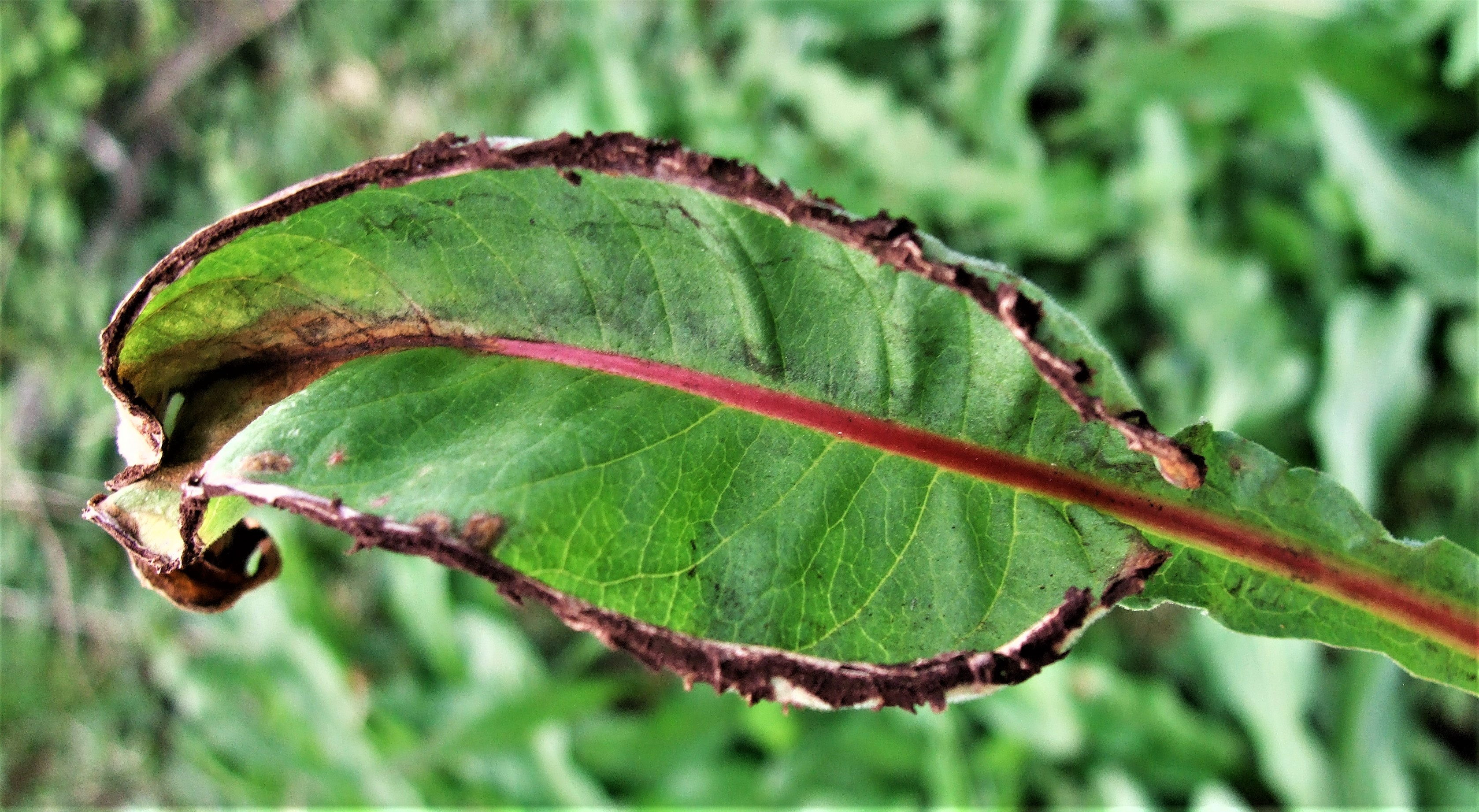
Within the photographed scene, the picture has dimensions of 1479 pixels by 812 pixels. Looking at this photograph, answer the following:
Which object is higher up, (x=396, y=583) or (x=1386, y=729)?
(x=396, y=583)

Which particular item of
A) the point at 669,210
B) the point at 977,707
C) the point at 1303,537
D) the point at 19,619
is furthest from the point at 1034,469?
the point at 19,619

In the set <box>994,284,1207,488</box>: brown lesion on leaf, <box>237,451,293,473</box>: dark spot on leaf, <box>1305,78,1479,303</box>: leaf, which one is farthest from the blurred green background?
<box>237,451,293,473</box>: dark spot on leaf

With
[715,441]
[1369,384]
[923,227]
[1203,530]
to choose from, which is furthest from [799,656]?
[923,227]

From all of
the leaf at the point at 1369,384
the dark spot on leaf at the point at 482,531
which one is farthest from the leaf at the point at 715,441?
the leaf at the point at 1369,384

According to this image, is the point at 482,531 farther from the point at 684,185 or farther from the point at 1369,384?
the point at 1369,384

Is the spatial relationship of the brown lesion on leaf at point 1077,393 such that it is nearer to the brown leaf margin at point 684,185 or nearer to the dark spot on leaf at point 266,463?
the brown leaf margin at point 684,185

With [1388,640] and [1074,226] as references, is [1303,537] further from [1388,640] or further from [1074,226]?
[1074,226]
